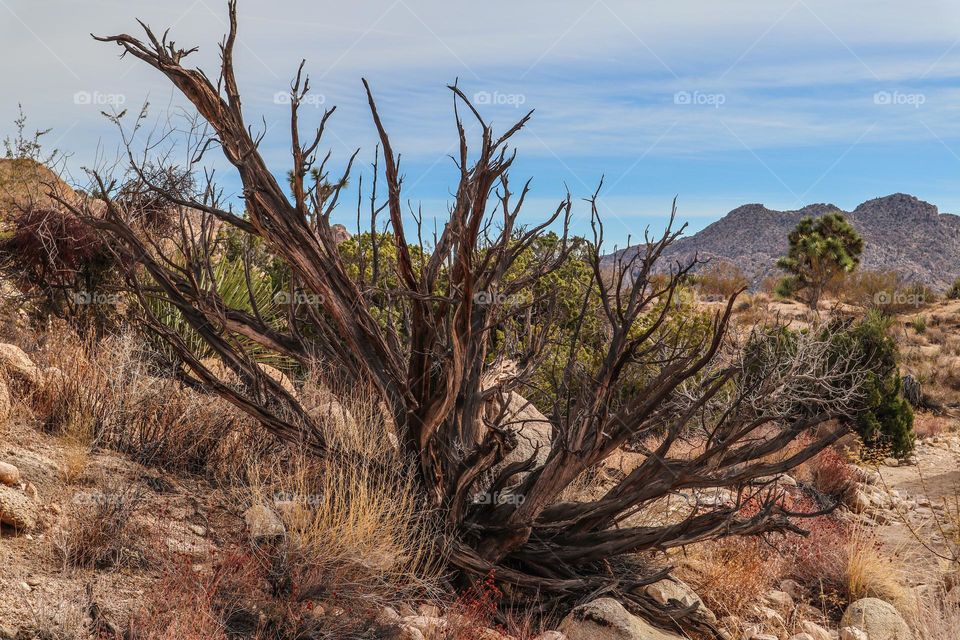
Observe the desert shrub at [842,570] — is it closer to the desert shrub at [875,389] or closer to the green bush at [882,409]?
the desert shrub at [875,389]

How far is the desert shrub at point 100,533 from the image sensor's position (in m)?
4.32

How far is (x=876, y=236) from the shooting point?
6762 centimetres

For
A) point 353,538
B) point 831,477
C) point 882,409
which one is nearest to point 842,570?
point 831,477

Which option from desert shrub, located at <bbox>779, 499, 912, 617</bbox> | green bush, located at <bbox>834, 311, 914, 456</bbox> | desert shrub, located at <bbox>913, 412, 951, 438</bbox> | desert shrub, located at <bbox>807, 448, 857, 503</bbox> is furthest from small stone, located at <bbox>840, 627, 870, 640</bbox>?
desert shrub, located at <bbox>913, 412, 951, 438</bbox>

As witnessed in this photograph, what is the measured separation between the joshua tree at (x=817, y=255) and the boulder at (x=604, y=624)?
2969 cm

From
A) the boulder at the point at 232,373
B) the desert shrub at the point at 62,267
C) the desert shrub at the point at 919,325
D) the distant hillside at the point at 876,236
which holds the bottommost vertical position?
the boulder at the point at 232,373

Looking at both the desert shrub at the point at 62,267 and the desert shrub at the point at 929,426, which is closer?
the desert shrub at the point at 62,267

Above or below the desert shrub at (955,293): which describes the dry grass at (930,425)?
below

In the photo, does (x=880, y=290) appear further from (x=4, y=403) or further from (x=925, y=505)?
(x=4, y=403)

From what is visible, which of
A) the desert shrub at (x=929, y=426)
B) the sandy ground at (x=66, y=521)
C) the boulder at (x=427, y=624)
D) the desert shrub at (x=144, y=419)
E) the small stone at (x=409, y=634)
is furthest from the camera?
the desert shrub at (x=929, y=426)

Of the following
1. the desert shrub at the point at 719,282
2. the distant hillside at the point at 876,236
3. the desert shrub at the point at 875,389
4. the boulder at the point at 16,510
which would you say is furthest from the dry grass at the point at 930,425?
the distant hillside at the point at 876,236

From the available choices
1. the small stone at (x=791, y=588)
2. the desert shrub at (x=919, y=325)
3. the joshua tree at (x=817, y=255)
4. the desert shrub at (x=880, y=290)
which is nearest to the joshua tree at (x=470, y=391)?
the small stone at (x=791, y=588)

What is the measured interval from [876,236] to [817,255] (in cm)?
4103

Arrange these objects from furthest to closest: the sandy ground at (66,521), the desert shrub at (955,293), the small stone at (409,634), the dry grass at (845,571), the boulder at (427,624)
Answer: the desert shrub at (955,293) < the dry grass at (845,571) < the boulder at (427,624) < the small stone at (409,634) < the sandy ground at (66,521)
